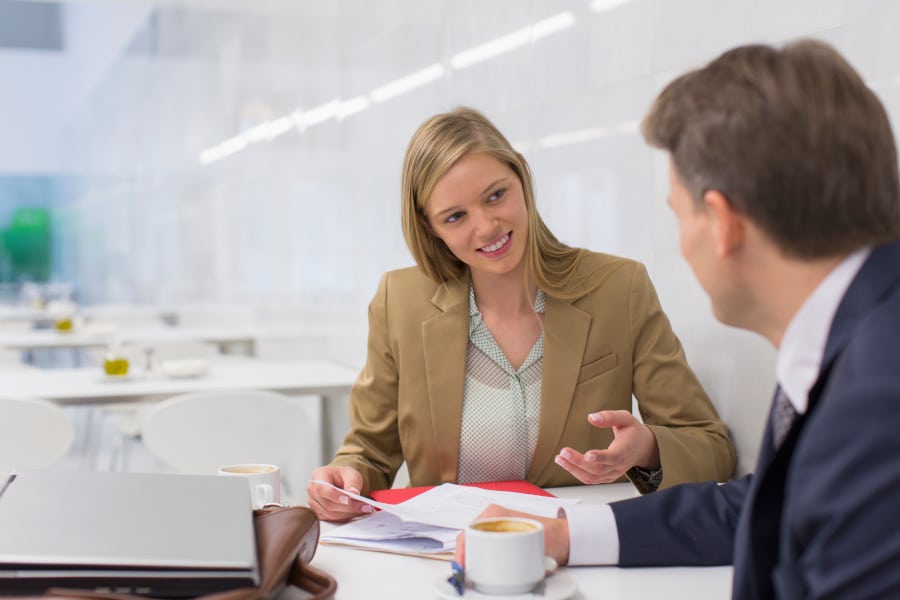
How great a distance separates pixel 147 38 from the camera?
23.0 feet

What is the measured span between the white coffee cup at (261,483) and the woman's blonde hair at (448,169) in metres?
0.70

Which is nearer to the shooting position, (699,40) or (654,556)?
(654,556)

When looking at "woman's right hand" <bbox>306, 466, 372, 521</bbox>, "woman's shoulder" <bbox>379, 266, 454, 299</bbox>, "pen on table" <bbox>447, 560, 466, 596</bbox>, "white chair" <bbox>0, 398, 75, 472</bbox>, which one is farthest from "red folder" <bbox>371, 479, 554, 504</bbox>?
"white chair" <bbox>0, 398, 75, 472</bbox>

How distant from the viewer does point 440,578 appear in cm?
115

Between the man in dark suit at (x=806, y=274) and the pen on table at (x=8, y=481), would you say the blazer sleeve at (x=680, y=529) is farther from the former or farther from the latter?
the pen on table at (x=8, y=481)

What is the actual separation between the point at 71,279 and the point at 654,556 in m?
6.97

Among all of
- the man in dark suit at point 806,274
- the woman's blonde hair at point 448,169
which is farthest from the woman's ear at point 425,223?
the man in dark suit at point 806,274

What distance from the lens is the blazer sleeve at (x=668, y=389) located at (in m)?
1.88

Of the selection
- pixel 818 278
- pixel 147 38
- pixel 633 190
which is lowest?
pixel 818 278

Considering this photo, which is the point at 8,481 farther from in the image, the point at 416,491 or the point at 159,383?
the point at 159,383

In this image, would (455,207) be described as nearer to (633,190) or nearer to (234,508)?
(633,190)

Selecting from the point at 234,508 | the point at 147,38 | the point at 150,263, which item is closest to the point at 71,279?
the point at 150,263

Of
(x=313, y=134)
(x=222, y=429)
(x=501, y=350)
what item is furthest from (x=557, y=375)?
(x=313, y=134)

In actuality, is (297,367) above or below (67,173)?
below
